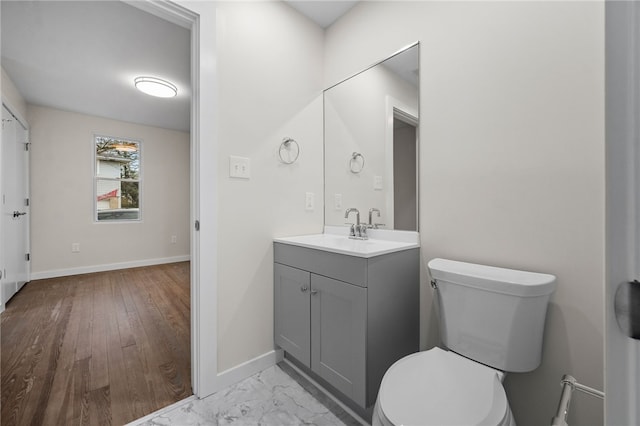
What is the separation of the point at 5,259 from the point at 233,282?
286 centimetres

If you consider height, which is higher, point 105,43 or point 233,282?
point 105,43

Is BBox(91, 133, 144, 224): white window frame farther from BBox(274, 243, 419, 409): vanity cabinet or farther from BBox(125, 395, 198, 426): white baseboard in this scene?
BBox(274, 243, 419, 409): vanity cabinet

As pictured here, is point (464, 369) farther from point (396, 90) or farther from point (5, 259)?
point (5, 259)

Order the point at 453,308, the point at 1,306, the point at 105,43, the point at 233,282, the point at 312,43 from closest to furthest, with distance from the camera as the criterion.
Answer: the point at 453,308, the point at 233,282, the point at 312,43, the point at 105,43, the point at 1,306

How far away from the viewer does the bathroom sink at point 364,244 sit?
1.28 metres

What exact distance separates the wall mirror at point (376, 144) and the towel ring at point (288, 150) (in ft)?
0.86

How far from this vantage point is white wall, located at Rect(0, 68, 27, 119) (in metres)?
2.73

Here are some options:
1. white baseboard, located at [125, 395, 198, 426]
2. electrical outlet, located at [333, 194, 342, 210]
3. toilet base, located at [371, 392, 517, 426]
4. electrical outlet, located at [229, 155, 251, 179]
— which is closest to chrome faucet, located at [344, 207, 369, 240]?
electrical outlet, located at [333, 194, 342, 210]

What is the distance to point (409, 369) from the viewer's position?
98 cm

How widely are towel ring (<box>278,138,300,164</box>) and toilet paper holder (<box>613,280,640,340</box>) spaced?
Result: 5.51 feet

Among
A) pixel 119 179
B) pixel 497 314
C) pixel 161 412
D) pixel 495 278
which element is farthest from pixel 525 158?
pixel 119 179

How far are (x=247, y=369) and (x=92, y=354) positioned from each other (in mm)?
1161

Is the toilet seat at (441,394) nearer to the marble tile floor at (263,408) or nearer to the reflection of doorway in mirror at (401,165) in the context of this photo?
the marble tile floor at (263,408)

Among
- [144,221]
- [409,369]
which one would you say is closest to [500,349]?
[409,369]
